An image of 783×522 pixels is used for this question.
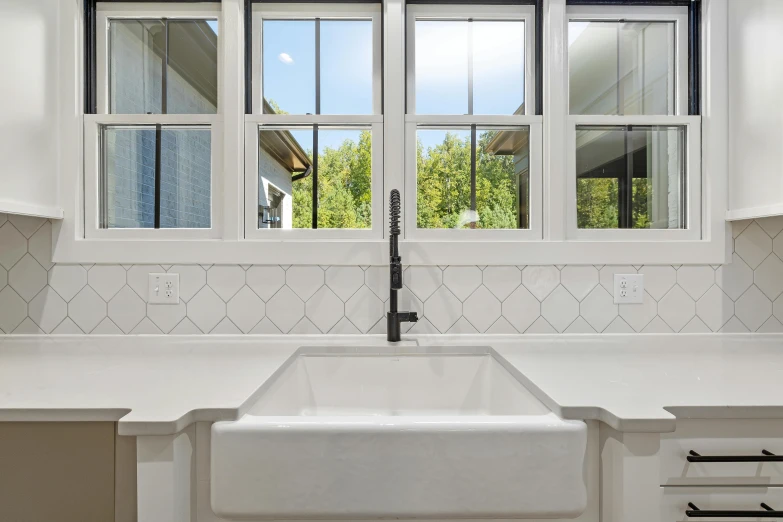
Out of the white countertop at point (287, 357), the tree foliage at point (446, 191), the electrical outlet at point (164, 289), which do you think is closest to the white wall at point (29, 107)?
the electrical outlet at point (164, 289)

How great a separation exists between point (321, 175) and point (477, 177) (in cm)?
61

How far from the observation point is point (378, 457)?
2.51 ft

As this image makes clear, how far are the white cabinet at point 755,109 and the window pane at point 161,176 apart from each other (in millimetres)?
1930

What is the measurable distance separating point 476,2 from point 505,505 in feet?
5.55

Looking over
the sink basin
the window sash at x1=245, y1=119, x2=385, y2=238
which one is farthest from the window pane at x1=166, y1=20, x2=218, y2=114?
the sink basin

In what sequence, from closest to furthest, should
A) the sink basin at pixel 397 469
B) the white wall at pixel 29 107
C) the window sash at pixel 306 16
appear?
1. the sink basin at pixel 397 469
2. the white wall at pixel 29 107
3. the window sash at pixel 306 16

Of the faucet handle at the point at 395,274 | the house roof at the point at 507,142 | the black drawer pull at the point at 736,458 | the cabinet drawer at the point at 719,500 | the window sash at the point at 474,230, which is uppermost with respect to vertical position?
the house roof at the point at 507,142

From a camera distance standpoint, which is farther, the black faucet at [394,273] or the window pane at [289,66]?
the window pane at [289,66]

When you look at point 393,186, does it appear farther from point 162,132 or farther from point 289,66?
Result: point 162,132

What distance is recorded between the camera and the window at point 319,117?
160cm

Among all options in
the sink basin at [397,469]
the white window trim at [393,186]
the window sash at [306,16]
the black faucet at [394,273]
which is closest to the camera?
the sink basin at [397,469]

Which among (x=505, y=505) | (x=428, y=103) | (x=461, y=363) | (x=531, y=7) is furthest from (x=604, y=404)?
(x=531, y=7)

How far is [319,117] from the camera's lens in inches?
62.9

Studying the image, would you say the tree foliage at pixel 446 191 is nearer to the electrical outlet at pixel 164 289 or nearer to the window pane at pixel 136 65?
the electrical outlet at pixel 164 289
